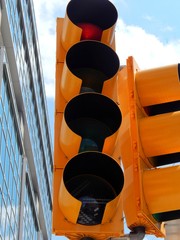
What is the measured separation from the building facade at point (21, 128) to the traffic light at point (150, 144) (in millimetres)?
23096

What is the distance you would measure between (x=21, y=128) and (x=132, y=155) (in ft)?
102

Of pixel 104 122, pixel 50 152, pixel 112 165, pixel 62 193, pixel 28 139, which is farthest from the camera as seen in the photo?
pixel 50 152

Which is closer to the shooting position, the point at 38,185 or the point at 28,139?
the point at 28,139

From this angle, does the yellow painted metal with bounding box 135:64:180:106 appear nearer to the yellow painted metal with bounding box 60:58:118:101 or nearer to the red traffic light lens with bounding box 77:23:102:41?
the yellow painted metal with bounding box 60:58:118:101

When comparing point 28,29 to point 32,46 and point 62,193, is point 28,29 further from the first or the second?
point 62,193

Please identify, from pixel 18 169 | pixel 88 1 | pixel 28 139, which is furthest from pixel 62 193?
pixel 28 139

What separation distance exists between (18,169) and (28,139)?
331cm

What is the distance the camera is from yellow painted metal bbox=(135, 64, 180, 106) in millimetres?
4574

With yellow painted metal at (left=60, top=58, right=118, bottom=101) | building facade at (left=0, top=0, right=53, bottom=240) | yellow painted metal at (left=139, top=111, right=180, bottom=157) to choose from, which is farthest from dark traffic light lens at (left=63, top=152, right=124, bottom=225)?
building facade at (left=0, top=0, right=53, bottom=240)

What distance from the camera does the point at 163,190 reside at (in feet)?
14.0

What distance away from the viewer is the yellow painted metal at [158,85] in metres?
4.57

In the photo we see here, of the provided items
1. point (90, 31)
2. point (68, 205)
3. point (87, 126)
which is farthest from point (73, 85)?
point (68, 205)

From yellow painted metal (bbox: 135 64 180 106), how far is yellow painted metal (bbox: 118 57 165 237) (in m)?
0.06

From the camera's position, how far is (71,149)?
13.8 feet
